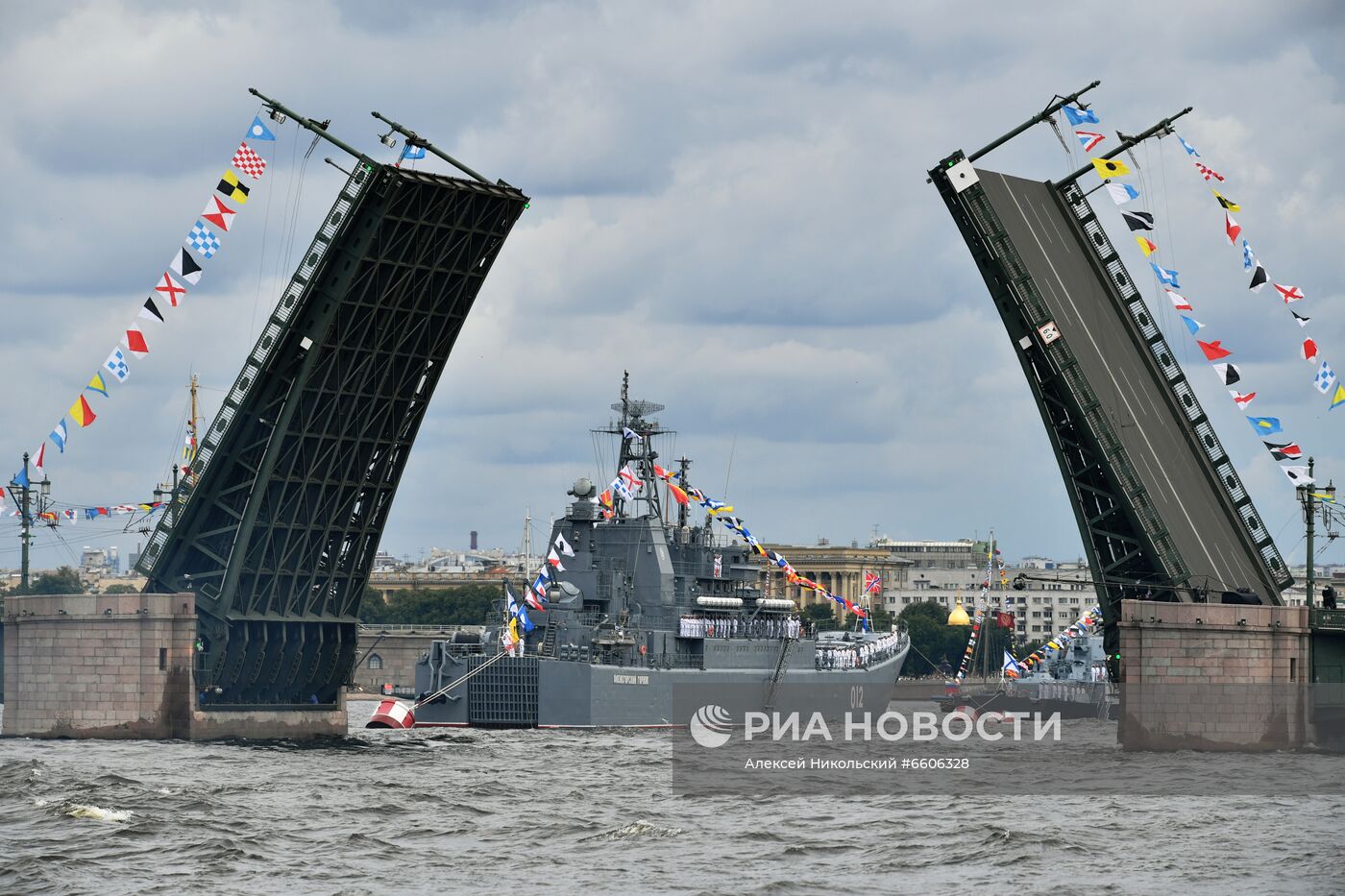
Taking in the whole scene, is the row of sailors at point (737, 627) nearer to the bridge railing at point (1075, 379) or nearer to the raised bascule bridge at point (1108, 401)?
the raised bascule bridge at point (1108, 401)

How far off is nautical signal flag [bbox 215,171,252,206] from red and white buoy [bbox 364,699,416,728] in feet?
61.1

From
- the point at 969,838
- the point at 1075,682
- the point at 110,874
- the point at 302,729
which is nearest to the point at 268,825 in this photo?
the point at 110,874

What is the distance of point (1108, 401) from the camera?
39062 mm

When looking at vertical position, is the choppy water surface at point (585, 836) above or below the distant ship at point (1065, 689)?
above

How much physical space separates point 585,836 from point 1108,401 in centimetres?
1654

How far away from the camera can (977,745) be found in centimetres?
4591

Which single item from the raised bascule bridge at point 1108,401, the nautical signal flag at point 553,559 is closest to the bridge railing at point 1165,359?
the raised bascule bridge at point 1108,401

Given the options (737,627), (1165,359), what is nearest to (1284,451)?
(1165,359)

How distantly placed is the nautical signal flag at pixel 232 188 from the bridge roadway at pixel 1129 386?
45.2 ft

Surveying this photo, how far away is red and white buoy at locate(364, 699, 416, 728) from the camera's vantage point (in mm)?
51906

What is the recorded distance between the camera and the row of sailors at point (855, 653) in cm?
6469

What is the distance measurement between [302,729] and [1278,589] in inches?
818

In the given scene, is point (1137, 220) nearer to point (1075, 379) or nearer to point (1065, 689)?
point (1075, 379)

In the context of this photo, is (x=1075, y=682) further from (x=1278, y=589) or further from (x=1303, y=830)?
(x=1303, y=830)
